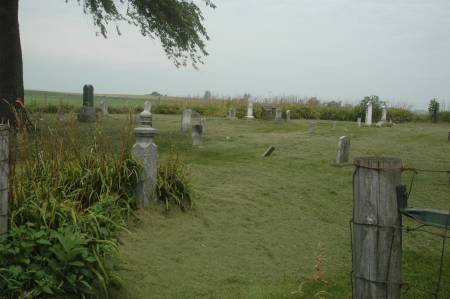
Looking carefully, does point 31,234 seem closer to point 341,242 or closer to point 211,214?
point 211,214

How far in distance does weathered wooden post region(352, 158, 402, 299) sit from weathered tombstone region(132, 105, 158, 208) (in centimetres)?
373

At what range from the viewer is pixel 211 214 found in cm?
674

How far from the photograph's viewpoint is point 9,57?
530 inches

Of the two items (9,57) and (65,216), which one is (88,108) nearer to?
(9,57)

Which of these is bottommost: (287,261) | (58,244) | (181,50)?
(287,261)

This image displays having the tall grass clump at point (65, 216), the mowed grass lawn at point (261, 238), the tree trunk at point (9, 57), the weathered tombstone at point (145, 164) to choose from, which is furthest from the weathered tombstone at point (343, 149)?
the tree trunk at point (9, 57)

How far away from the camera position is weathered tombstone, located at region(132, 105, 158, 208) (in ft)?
20.7

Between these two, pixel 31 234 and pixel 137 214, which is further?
pixel 137 214

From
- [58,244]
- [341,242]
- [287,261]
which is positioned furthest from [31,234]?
[341,242]

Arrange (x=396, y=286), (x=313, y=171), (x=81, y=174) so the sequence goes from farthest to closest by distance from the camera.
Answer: (x=313, y=171) < (x=81, y=174) < (x=396, y=286)

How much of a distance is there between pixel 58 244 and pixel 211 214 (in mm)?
2862

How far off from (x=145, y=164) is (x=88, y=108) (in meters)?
13.0

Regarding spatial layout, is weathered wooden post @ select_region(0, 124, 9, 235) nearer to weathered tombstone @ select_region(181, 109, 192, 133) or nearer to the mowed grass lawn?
the mowed grass lawn

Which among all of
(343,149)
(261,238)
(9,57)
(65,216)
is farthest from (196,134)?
(65,216)
